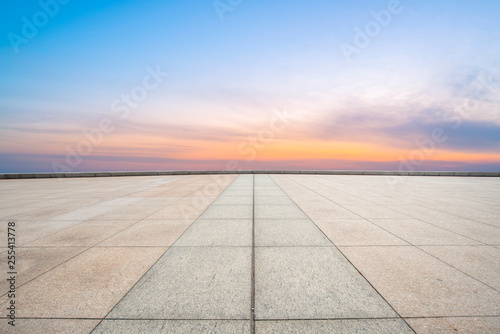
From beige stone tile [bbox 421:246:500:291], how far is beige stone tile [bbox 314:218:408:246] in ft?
2.07

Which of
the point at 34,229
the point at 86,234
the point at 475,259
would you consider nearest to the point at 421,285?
the point at 475,259

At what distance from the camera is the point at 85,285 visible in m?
3.00

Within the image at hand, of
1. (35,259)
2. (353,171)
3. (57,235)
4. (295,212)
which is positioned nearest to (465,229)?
(295,212)

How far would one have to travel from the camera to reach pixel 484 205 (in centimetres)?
800

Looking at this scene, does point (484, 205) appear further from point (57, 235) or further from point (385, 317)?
point (57, 235)

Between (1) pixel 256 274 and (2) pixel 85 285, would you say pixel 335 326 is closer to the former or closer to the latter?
(1) pixel 256 274

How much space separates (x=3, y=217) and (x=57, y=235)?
343cm

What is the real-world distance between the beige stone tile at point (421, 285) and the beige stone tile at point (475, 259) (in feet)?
0.65

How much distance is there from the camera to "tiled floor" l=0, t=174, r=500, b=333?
2352 mm

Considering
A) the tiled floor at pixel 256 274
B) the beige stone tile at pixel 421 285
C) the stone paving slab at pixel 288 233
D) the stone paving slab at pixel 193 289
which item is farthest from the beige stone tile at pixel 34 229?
the beige stone tile at pixel 421 285

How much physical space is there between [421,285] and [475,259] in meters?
1.77

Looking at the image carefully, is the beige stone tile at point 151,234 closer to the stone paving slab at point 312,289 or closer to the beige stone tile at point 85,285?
the beige stone tile at point 85,285

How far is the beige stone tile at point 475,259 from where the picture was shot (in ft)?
10.5

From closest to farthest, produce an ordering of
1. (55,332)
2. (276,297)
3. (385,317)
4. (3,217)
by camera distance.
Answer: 1. (55,332)
2. (385,317)
3. (276,297)
4. (3,217)
